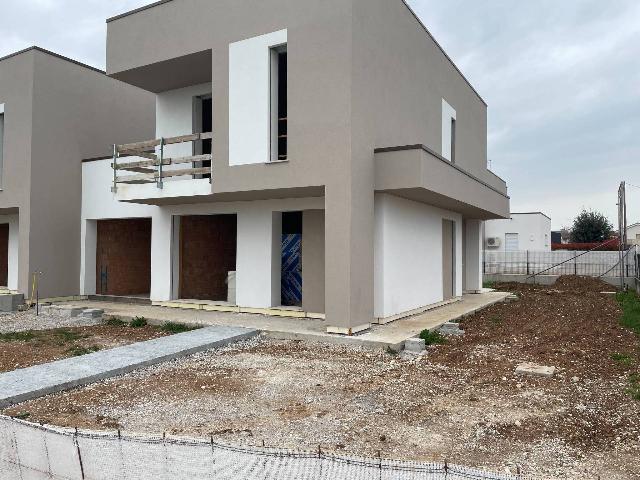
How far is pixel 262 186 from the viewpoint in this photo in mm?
9961

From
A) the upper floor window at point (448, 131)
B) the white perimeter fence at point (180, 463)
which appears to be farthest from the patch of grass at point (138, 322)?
the upper floor window at point (448, 131)

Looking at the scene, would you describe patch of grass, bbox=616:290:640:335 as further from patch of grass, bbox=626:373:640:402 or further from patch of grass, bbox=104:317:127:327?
patch of grass, bbox=104:317:127:327

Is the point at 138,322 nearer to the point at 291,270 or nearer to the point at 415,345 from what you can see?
the point at 291,270

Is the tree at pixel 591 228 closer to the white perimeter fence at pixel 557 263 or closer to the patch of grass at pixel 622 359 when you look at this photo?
the white perimeter fence at pixel 557 263

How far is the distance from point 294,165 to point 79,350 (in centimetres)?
490

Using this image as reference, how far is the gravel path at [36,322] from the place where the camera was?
1059 cm

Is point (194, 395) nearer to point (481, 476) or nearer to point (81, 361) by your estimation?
point (81, 361)

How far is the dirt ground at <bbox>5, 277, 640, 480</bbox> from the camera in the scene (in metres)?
4.29

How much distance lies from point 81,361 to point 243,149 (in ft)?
16.6

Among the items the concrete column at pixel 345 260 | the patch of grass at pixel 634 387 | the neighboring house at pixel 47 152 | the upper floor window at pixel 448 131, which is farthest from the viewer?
the upper floor window at pixel 448 131

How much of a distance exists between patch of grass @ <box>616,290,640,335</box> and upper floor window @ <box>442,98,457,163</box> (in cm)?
613

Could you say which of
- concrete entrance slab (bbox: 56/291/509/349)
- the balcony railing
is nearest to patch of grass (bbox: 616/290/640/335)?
concrete entrance slab (bbox: 56/291/509/349)

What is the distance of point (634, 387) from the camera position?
6.02 m

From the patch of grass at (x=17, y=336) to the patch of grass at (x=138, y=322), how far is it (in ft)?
5.98
